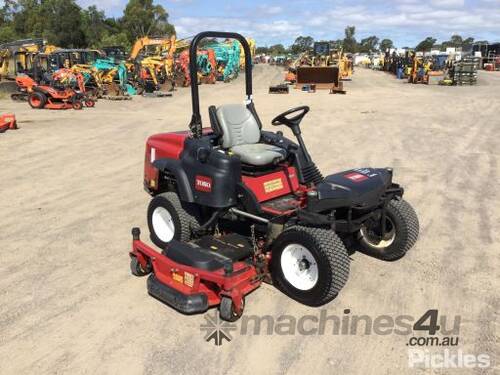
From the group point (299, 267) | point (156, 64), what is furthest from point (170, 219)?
point (156, 64)

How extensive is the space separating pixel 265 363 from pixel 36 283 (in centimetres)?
221

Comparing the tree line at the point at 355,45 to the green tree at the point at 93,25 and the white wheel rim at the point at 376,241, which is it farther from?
the white wheel rim at the point at 376,241

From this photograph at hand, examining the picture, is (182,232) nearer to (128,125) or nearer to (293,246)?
(293,246)

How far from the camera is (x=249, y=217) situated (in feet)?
13.2

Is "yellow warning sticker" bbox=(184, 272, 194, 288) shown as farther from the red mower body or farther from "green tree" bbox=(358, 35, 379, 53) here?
"green tree" bbox=(358, 35, 379, 53)

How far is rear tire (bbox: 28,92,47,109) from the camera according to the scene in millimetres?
15594

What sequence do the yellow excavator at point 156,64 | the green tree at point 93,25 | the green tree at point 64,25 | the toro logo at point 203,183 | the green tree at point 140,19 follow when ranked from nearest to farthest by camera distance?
the toro logo at point 203,183, the yellow excavator at point 156,64, the green tree at point 64,25, the green tree at point 93,25, the green tree at point 140,19

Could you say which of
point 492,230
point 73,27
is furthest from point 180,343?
point 73,27

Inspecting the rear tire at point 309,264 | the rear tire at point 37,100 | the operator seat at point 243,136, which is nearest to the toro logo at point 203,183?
the operator seat at point 243,136

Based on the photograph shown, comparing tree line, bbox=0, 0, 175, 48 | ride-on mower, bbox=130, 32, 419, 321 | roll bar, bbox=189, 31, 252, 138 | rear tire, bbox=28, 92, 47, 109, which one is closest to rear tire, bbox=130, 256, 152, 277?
ride-on mower, bbox=130, 32, 419, 321

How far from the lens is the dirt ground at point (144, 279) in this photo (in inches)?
121

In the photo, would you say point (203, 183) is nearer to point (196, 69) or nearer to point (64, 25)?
point (196, 69)

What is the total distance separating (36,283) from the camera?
405 centimetres

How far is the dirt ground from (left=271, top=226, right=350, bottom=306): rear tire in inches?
5.5
